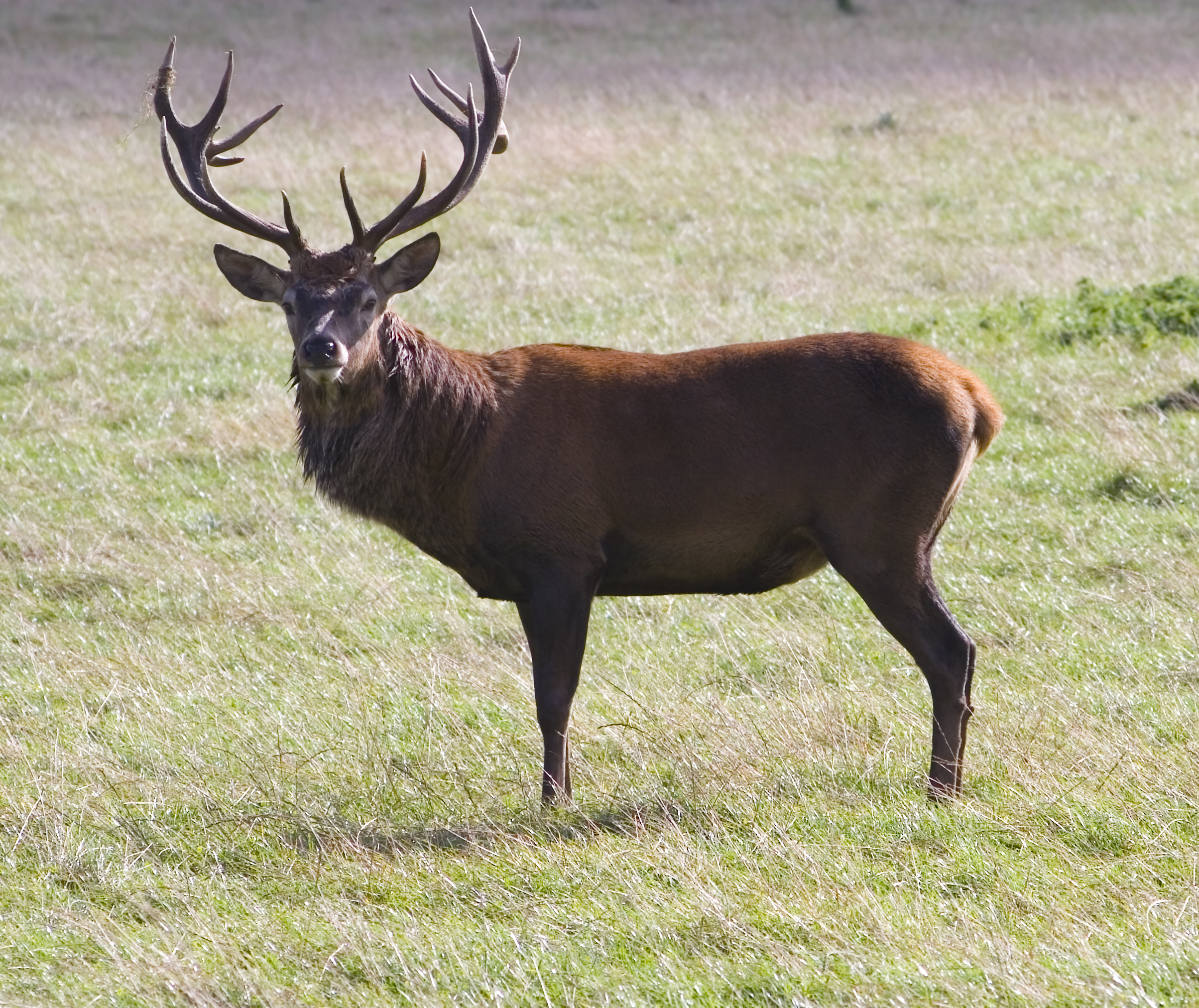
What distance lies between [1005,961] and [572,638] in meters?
2.06

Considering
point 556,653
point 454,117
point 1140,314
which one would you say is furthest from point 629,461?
point 1140,314

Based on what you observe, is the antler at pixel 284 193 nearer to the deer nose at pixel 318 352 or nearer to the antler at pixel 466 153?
the antler at pixel 466 153

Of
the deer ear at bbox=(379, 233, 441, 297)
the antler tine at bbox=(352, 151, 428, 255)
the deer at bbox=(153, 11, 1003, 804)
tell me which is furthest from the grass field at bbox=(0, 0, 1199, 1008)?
the antler tine at bbox=(352, 151, 428, 255)

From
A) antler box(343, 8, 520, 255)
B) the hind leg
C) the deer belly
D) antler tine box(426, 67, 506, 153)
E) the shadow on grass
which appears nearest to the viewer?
the shadow on grass

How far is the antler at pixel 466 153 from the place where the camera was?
20.0 feet

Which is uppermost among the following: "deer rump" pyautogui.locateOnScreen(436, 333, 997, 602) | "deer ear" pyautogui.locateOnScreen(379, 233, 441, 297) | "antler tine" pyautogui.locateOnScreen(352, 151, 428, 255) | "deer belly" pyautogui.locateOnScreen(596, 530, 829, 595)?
"antler tine" pyautogui.locateOnScreen(352, 151, 428, 255)

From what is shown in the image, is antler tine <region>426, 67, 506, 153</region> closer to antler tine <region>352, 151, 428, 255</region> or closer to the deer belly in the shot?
antler tine <region>352, 151, 428, 255</region>

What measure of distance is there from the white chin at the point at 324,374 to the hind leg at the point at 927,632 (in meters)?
1.82

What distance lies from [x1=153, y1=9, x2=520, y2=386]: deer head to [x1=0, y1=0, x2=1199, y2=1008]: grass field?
149 centimetres

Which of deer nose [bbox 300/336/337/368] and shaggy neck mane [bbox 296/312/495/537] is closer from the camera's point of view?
deer nose [bbox 300/336/337/368]

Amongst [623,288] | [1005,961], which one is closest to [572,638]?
[1005,961]

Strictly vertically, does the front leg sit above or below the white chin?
below

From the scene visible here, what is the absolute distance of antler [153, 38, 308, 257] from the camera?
625 cm

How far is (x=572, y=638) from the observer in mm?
5676
